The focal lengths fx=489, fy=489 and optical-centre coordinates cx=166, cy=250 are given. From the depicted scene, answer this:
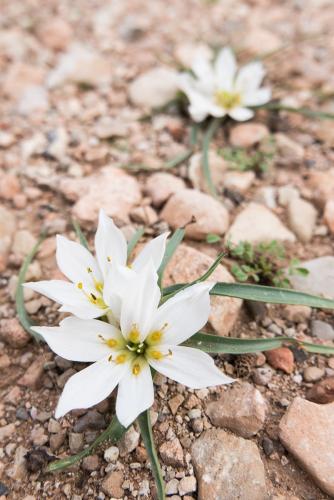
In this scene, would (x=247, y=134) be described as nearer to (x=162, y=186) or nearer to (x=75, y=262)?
(x=162, y=186)

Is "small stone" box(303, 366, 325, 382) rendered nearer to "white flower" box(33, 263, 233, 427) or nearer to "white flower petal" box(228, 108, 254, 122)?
"white flower" box(33, 263, 233, 427)

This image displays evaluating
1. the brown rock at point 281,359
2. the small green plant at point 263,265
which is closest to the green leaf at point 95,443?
the brown rock at point 281,359

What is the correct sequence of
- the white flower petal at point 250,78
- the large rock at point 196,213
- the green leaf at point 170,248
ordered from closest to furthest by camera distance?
the green leaf at point 170,248
the large rock at point 196,213
the white flower petal at point 250,78

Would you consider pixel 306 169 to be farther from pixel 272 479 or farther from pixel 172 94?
Result: pixel 272 479

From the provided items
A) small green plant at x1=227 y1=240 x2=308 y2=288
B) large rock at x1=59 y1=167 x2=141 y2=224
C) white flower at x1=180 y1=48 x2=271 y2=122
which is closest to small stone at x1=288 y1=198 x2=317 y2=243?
small green plant at x1=227 y1=240 x2=308 y2=288

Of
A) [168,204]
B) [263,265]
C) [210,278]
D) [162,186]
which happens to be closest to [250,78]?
[162,186]

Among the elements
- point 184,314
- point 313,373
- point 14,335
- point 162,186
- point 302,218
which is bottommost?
point 313,373

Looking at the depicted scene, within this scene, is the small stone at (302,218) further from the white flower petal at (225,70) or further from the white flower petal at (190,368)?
the white flower petal at (190,368)
